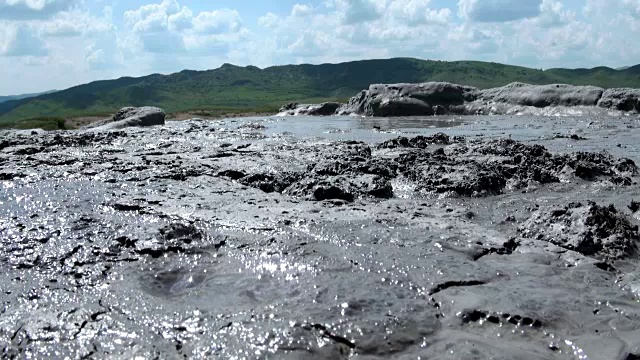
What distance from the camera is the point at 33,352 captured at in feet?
12.7

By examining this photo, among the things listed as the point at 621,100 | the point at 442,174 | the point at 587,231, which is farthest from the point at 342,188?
the point at 621,100

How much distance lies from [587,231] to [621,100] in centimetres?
2323

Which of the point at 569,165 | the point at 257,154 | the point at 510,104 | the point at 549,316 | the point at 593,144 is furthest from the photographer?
the point at 510,104

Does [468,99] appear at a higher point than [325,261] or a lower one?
higher

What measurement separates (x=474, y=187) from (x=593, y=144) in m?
7.64

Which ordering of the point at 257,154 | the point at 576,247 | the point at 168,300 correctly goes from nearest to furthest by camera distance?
the point at 168,300, the point at 576,247, the point at 257,154

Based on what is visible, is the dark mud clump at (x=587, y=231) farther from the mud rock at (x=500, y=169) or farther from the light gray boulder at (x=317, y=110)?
the light gray boulder at (x=317, y=110)

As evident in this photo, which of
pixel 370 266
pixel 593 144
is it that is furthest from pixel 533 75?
pixel 370 266

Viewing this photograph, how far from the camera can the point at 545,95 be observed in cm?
2919

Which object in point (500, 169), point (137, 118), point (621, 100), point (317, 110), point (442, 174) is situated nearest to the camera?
point (442, 174)

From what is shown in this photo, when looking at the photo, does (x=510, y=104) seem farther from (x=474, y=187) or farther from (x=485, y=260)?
(x=485, y=260)

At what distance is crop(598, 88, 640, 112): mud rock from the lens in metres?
25.5

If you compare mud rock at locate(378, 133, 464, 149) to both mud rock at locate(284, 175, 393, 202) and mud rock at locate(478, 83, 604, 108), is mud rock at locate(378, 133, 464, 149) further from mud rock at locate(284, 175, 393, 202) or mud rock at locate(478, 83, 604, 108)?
mud rock at locate(478, 83, 604, 108)

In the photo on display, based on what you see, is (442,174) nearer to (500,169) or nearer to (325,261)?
(500,169)
